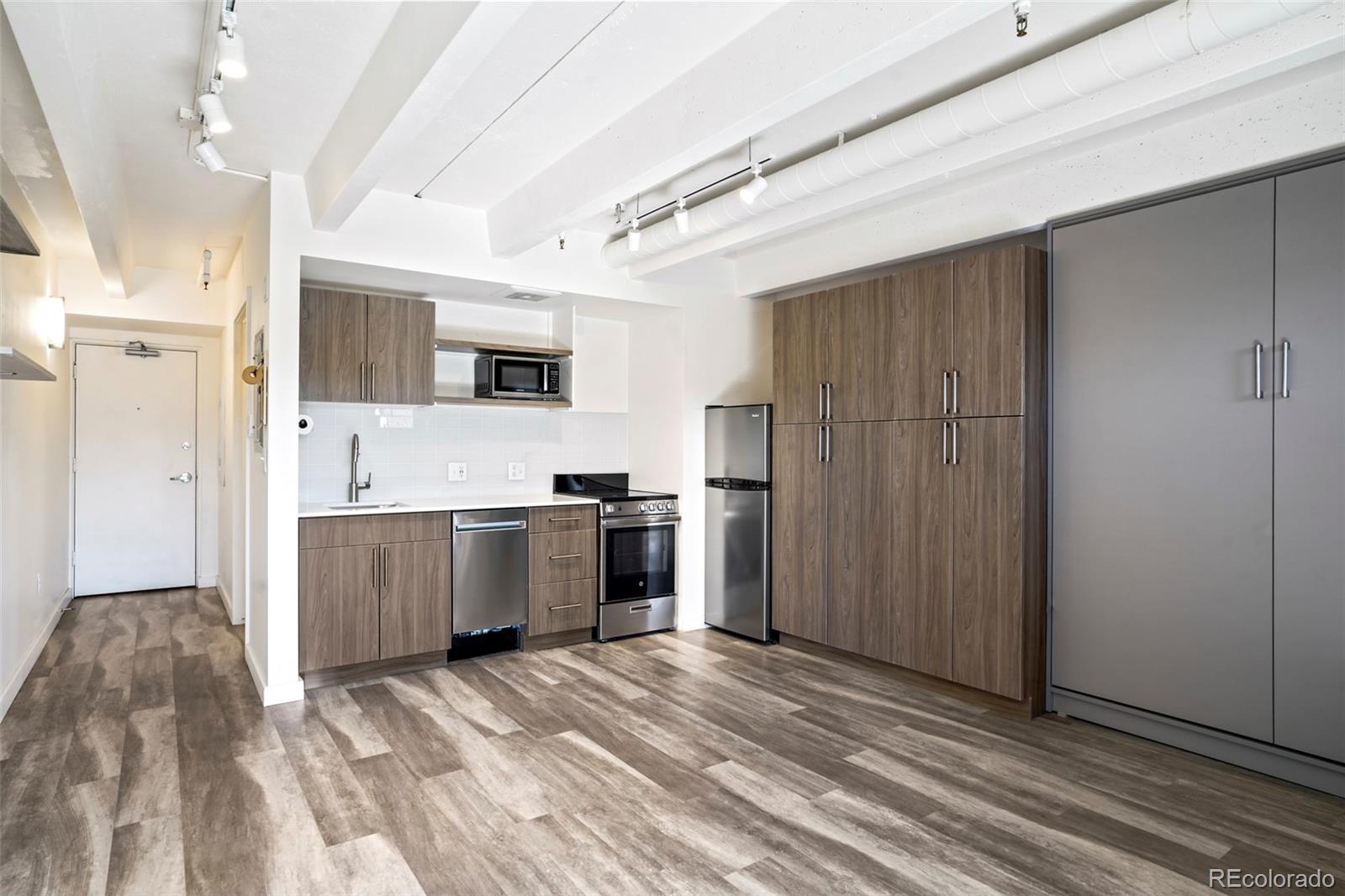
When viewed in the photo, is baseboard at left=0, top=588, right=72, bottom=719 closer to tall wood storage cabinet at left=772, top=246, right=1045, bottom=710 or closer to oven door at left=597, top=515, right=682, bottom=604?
oven door at left=597, top=515, right=682, bottom=604

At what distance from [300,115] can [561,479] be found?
3.05 m

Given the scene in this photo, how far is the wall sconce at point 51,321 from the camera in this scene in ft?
14.3

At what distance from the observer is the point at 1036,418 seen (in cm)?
356

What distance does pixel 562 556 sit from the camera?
483 centimetres

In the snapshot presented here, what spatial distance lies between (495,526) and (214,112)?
8.61ft

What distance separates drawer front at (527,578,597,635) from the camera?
4.72 meters

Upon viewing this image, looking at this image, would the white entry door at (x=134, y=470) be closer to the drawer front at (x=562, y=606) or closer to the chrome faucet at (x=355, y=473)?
the chrome faucet at (x=355, y=473)

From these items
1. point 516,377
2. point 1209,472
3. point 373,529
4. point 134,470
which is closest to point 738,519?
point 516,377

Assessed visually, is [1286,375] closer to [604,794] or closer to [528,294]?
[604,794]

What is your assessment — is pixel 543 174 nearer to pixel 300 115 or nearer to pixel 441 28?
pixel 300 115

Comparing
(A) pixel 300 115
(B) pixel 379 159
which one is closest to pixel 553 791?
(B) pixel 379 159

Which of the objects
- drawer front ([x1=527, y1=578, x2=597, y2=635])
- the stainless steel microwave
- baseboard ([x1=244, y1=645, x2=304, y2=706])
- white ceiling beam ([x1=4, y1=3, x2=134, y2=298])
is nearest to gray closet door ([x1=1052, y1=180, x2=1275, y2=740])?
drawer front ([x1=527, y1=578, x2=597, y2=635])

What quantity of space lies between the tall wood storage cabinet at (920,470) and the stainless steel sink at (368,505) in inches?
95.5

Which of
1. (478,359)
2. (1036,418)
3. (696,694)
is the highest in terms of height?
(478,359)
